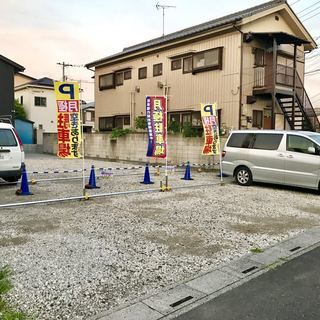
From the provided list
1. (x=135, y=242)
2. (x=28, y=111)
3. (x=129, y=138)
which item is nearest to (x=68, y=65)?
(x=28, y=111)

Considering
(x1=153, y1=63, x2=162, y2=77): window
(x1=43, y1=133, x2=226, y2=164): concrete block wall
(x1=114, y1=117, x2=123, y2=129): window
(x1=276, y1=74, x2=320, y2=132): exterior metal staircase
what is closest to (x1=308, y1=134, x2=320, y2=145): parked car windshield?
(x1=43, y1=133, x2=226, y2=164): concrete block wall

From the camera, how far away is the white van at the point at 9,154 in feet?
29.5

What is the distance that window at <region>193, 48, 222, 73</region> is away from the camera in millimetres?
15828

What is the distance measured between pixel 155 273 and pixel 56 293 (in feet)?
3.67

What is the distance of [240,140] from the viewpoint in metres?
10.8

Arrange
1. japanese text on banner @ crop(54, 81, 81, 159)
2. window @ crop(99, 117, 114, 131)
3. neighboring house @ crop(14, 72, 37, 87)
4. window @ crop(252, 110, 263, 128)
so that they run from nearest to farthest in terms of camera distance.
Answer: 1. japanese text on banner @ crop(54, 81, 81, 159)
2. window @ crop(252, 110, 263, 128)
3. window @ crop(99, 117, 114, 131)
4. neighboring house @ crop(14, 72, 37, 87)

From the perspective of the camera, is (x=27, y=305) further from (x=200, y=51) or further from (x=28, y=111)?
(x=28, y=111)

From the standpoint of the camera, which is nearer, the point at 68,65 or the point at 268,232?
the point at 268,232

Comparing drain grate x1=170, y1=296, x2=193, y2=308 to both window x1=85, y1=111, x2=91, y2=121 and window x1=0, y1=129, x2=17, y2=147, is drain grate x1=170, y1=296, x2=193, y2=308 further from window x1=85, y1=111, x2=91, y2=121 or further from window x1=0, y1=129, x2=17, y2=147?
window x1=85, y1=111, x2=91, y2=121

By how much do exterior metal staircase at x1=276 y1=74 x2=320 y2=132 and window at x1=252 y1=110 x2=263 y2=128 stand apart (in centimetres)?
118

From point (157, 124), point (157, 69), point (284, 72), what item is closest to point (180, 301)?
point (157, 124)

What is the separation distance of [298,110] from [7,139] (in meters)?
13.7

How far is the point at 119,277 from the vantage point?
147 inches

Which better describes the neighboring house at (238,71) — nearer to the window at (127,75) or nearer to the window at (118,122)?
the window at (127,75)
